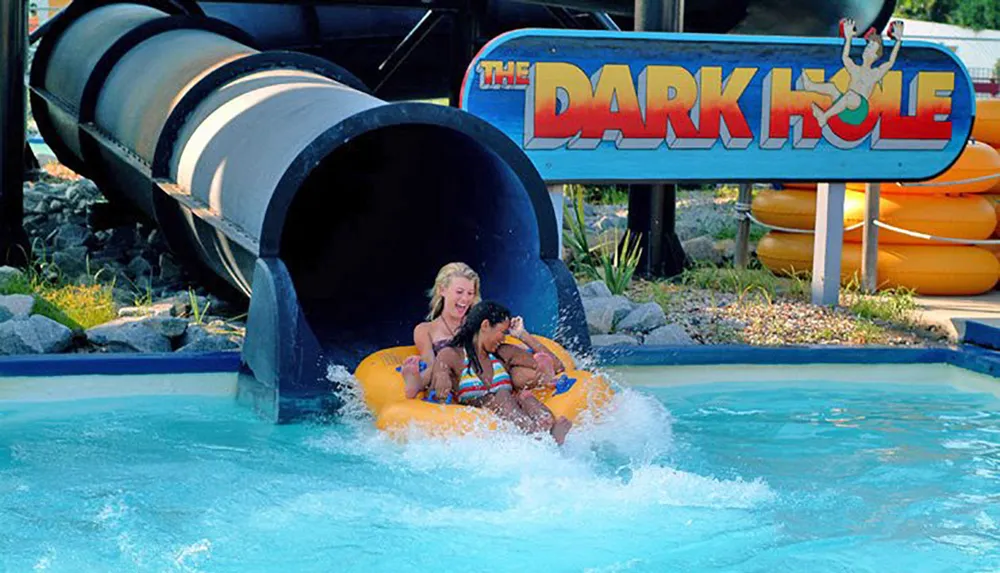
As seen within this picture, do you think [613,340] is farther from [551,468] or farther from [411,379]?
[551,468]

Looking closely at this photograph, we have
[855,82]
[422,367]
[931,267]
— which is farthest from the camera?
[931,267]

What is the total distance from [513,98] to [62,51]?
4.98 metres

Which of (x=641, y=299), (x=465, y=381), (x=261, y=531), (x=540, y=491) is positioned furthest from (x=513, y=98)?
(x=261, y=531)

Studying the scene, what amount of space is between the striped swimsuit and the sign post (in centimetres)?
212

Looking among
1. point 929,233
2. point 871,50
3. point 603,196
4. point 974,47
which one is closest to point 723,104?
point 871,50

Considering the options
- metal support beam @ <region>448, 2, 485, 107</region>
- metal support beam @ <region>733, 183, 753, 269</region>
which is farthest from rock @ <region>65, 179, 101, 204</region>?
metal support beam @ <region>733, 183, 753, 269</region>

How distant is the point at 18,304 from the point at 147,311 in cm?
77

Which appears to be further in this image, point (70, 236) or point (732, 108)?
point (70, 236)

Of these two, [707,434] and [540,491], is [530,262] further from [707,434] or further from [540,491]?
[540,491]

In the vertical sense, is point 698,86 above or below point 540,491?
above

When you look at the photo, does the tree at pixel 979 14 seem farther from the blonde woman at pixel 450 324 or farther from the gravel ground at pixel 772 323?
the blonde woman at pixel 450 324

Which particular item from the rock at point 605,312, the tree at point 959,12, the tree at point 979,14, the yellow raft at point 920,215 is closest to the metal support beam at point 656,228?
the yellow raft at point 920,215

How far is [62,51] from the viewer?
10.9 m

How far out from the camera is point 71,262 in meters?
9.13
